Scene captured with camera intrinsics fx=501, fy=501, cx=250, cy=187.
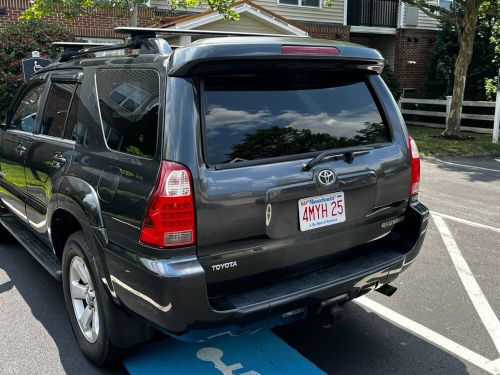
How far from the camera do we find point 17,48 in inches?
425

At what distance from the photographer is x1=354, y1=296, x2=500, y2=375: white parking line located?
3.13 m

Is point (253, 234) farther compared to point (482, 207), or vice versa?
point (482, 207)

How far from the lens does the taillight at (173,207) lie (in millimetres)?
2389

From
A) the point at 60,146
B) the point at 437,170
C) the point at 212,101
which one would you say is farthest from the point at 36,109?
the point at 437,170

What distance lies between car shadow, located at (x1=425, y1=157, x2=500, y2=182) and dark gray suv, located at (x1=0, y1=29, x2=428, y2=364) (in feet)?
21.6

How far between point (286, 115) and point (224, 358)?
1564 mm

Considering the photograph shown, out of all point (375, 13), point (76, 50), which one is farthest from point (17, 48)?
point (375, 13)

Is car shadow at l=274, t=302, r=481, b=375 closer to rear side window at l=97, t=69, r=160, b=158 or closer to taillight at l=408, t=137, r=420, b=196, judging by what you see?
taillight at l=408, t=137, r=420, b=196

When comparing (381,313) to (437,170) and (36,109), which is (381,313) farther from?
(437,170)

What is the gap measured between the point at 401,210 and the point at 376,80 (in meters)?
0.86

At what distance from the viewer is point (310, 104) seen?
2.89m

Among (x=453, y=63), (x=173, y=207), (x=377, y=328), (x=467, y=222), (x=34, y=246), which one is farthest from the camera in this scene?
(x=453, y=63)

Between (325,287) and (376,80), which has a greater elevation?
(376,80)

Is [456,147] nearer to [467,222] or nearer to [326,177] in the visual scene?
[467,222]
